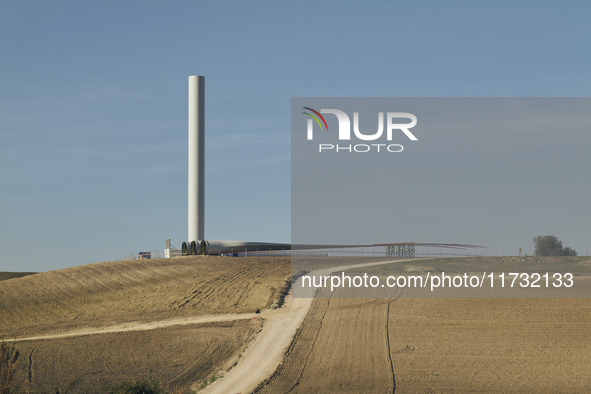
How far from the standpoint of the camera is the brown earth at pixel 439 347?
84.0 feet

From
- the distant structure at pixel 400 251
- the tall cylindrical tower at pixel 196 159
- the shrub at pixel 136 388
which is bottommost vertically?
the shrub at pixel 136 388

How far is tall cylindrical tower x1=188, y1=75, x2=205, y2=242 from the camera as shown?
6956 cm

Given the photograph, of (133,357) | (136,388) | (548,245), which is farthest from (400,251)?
(136,388)

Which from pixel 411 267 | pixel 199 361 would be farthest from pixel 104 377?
pixel 411 267

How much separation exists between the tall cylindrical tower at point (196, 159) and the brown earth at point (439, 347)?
34066 mm

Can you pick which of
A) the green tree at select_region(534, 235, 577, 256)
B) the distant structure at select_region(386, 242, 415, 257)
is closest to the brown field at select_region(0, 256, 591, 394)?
the distant structure at select_region(386, 242, 415, 257)

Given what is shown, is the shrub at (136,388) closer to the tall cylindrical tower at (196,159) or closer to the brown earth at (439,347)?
the brown earth at (439,347)

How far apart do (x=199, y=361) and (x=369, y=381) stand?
A: 8.70 metres

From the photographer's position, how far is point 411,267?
4828 centimetres

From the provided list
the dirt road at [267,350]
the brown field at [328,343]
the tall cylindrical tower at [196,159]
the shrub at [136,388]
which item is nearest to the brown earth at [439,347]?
the brown field at [328,343]

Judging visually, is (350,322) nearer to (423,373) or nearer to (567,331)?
(423,373)

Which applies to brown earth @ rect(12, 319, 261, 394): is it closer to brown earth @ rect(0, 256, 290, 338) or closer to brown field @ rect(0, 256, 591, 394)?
brown field @ rect(0, 256, 591, 394)

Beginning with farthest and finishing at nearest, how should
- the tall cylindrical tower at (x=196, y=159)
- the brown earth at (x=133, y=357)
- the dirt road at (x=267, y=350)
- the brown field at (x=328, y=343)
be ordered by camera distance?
the tall cylindrical tower at (x=196, y=159) < the brown field at (x=328, y=343) < the brown earth at (x=133, y=357) < the dirt road at (x=267, y=350)

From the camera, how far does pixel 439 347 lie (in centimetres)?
3019
